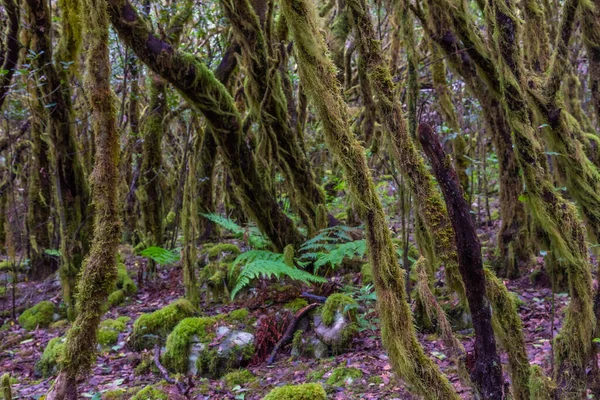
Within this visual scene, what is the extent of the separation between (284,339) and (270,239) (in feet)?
5.62

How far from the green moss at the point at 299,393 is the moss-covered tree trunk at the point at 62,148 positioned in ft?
13.4

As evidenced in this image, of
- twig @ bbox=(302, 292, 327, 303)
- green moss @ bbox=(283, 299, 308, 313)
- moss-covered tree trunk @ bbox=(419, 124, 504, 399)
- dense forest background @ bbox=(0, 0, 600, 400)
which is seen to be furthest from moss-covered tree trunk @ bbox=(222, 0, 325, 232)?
moss-covered tree trunk @ bbox=(419, 124, 504, 399)

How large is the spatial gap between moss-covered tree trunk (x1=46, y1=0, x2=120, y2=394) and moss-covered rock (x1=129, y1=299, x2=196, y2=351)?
202 cm

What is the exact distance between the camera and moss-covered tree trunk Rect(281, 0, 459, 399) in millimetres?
2279

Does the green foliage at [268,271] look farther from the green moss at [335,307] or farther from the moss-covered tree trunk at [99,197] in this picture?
the moss-covered tree trunk at [99,197]

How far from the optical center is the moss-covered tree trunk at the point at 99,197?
9.46 feet

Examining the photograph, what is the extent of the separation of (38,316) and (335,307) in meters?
4.46

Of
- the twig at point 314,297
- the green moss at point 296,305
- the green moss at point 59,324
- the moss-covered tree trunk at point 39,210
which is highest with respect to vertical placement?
the moss-covered tree trunk at point 39,210

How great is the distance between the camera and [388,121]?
253cm

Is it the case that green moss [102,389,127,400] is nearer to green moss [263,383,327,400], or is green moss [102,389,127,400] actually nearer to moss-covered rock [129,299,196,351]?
moss-covered rock [129,299,196,351]

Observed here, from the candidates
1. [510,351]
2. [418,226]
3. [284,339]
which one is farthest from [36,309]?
[510,351]

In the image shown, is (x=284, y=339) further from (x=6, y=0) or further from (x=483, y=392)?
(x=6, y=0)

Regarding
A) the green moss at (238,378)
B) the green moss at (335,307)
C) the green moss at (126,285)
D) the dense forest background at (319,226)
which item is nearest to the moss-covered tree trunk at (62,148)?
the dense forest background at (319,226)

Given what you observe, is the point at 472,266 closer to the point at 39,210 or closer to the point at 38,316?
the point at 38,316
